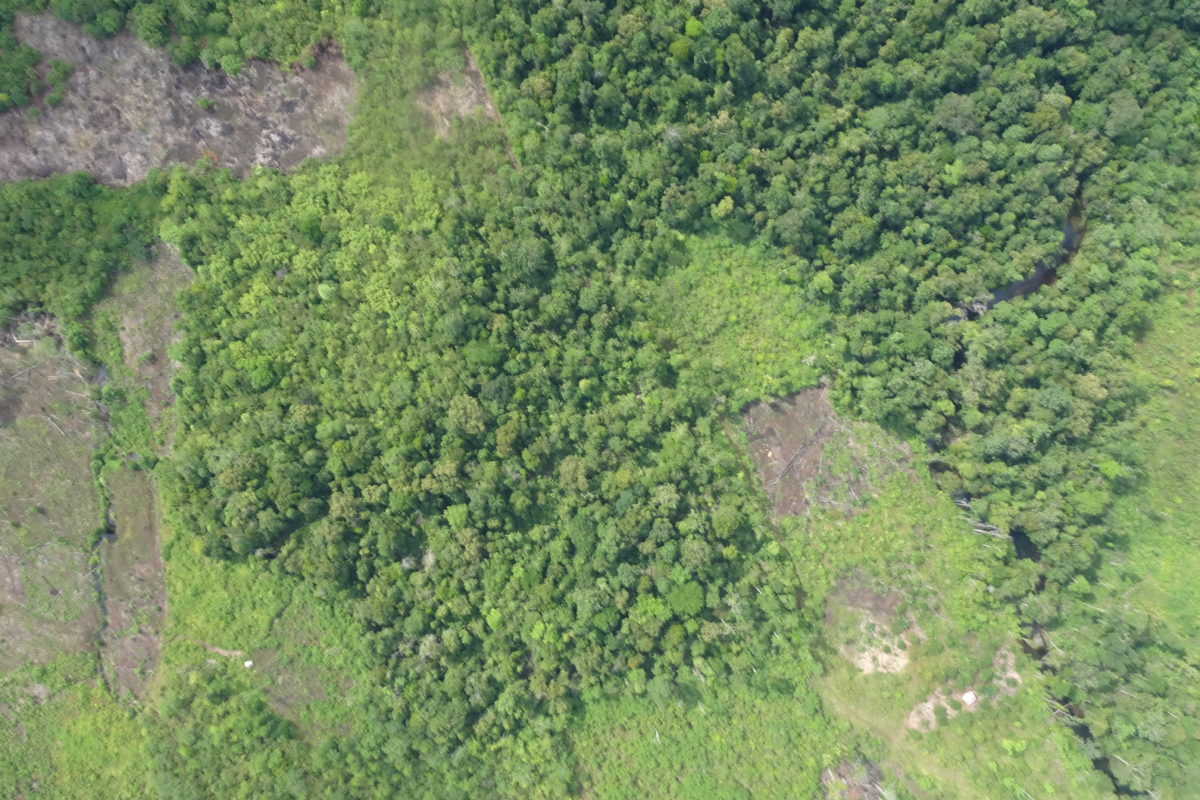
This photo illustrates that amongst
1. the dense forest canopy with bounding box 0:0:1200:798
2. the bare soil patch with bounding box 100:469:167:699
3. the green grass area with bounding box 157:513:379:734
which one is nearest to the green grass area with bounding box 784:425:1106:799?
the dense forest canopy with bounding box 0:0:1200:798

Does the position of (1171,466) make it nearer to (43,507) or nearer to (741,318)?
(741,318)

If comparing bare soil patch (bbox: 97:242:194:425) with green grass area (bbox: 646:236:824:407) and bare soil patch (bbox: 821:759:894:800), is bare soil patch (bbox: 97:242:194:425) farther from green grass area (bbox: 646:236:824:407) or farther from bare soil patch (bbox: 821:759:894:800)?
bare soil patch (bbox: 821:759:894:800)

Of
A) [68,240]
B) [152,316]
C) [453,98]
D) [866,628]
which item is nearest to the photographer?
[68,240]

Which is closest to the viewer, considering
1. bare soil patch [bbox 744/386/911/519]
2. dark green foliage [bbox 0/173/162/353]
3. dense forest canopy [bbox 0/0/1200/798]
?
dark green foliage [bbox 0/173/162/353]

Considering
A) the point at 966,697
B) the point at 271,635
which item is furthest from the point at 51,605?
the point at 966,697

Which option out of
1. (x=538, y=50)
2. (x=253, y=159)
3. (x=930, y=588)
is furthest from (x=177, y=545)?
(x=930, y=588)

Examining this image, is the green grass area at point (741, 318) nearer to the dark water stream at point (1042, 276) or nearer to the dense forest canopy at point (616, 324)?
the dense forest canopy at point (616, 324)

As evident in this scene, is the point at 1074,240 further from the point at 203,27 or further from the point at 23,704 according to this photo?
the point at 23,704
